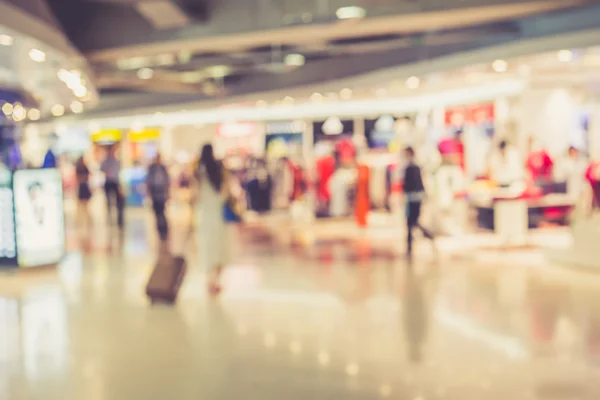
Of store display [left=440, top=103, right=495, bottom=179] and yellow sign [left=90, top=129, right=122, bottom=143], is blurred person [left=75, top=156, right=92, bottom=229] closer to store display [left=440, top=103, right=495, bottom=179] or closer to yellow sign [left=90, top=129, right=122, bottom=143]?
store display [left=440, top=103, right=495, bottom=179]

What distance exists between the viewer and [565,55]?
415 inches

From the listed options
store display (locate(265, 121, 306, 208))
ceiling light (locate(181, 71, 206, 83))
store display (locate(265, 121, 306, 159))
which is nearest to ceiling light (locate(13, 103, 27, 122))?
ceiling light (locate(181, 71, 206, 83))

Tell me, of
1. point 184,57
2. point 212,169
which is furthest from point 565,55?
point 184,57

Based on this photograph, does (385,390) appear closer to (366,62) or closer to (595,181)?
(595,181)

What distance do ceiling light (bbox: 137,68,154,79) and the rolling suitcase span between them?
8622 millimetres

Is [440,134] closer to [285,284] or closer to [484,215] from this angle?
[484,215]

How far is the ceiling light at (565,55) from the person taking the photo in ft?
32.7

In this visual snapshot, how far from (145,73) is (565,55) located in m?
9.09

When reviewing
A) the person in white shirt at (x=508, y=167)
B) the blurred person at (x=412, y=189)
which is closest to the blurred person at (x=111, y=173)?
the blurred person at (x=412, y=189)

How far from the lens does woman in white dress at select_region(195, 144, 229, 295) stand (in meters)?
7.50

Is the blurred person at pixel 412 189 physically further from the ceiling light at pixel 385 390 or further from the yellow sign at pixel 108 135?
the yellow sign at pixel 108 135

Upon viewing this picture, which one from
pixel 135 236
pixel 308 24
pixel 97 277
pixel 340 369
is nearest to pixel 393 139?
pixel 135 236

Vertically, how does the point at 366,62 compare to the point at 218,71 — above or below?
below

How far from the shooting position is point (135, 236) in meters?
14.0
